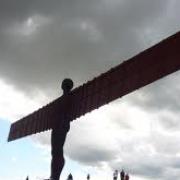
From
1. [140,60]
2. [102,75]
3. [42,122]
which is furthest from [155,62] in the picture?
[42,122]

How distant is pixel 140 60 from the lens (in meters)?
9.57

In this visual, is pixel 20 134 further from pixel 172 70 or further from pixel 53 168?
pixel 172 70

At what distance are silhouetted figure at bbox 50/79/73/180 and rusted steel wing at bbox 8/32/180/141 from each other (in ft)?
0.56

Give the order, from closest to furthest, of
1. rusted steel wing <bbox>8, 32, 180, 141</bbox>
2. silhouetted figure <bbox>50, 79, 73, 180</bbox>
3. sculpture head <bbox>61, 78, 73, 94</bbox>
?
rusted steel wing <bbox>8, 32, 180, 141</bbox>, silhouetted figure <bbox>50, 79, 73, 180</bbox>, sculpture head <bbox>61, 78, 73, 94</bbox>

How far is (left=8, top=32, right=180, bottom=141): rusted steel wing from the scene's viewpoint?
8.91 meters

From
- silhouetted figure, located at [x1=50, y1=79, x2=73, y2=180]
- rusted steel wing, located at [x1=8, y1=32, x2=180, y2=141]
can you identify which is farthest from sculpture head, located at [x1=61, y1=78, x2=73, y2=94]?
rusted steel wing, located at [x1=8, y1=32, x2=180, y2=141]

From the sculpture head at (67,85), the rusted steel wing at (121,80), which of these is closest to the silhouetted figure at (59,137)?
the sculpture head at (67,85)

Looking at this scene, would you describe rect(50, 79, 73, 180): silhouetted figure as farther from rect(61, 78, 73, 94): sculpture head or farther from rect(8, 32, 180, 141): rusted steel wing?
rect(8, 32, 180, 141): rusted steel wing

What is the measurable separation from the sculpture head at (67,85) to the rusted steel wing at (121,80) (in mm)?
180

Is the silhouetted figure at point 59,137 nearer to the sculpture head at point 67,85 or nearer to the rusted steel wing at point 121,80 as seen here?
the sculpture head at point 67,85

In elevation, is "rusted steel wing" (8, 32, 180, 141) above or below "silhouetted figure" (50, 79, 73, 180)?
above

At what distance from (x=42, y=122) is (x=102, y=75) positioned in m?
3.25

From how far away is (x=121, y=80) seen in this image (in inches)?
395

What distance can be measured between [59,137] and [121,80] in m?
2.31
